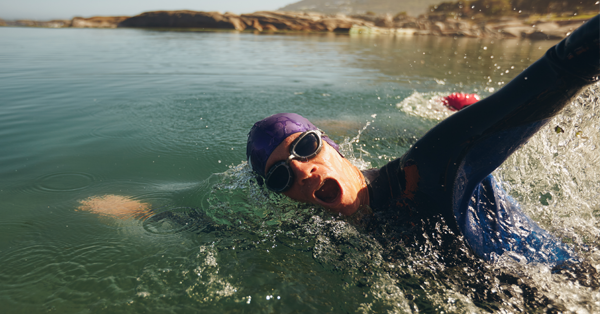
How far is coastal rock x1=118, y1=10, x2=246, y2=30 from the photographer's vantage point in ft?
148

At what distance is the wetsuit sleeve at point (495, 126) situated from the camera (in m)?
1.43

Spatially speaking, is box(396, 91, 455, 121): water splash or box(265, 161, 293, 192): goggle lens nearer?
box(265, 161, 293, 192): goggle lens

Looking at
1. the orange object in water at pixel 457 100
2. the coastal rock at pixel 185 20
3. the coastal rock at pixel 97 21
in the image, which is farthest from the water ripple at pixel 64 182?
the coastal rock at pixel 97 21

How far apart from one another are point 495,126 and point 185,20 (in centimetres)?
5137

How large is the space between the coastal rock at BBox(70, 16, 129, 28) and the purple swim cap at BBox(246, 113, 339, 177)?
175 feet

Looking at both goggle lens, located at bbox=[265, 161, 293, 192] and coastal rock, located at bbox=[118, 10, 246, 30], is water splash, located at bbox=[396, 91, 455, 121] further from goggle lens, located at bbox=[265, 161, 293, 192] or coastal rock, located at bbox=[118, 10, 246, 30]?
coastal rock, located at bbox=[118, 10, 246, 30]

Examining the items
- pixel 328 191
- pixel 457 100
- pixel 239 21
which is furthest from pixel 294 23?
pixel 328 191

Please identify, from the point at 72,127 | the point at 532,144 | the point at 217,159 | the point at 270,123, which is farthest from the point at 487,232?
the point at 72,127

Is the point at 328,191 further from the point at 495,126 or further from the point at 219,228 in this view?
the point at 219,228

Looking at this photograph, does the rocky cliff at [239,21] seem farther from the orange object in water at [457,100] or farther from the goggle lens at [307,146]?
the goggle lens at [307,146]

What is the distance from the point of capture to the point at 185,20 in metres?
46.5

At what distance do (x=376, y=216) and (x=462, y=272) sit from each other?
64 cm

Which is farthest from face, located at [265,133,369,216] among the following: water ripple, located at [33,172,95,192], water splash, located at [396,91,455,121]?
water splash, located at [396,91,455,121]

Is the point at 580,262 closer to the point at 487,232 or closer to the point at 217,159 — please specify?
the point at 487,232
